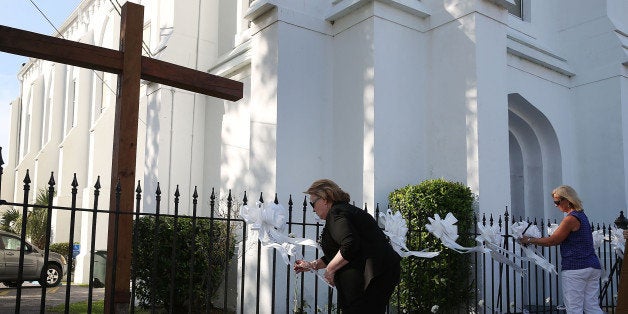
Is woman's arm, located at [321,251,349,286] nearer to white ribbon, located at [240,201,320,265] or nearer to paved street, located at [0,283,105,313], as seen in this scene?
white ribbon, located at [240,201,320,265]

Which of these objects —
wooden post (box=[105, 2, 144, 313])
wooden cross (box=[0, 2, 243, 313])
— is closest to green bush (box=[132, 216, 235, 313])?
wooden cross (box=[0, 2, 243, 313])

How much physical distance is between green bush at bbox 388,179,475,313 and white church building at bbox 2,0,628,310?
0.56 metres

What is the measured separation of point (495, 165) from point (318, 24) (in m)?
3.48

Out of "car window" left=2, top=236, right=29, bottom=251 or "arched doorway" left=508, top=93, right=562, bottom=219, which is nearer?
"arched doorway" left=508, top=93, right=562, bottom=219

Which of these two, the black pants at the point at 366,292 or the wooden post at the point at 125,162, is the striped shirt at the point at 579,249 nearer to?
the black pants at the point at 366,292

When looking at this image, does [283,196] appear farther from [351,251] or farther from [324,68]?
[351,251]

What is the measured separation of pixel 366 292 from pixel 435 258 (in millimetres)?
3867

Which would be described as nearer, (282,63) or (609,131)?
(282,63)

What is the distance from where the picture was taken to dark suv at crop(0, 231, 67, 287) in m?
14.3

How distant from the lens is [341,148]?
9.00 m

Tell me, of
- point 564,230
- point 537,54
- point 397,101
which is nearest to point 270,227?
point 564,230

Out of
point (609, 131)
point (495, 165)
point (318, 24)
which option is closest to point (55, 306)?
point (318, 24)

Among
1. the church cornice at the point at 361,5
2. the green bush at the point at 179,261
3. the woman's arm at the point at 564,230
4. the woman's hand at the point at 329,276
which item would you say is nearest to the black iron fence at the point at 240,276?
the green bush at the point at 179,261

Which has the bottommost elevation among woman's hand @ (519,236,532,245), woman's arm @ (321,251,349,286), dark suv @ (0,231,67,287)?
dark suv @ (0,231,67,287)
